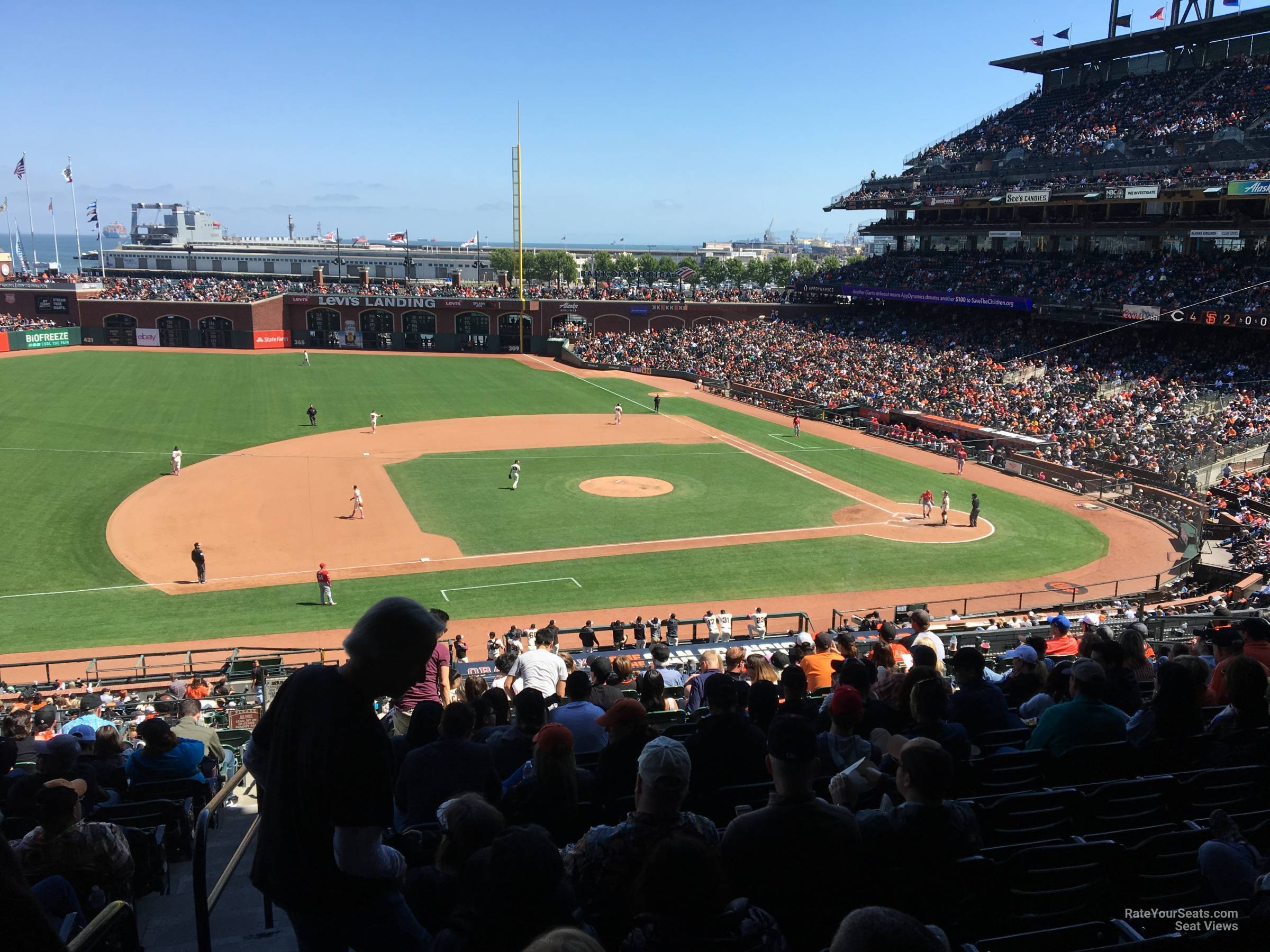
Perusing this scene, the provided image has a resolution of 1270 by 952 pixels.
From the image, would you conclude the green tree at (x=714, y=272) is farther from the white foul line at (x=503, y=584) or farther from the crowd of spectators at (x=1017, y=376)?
the white foul line at (x=503, y=584)

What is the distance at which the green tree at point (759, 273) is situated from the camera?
154 meters

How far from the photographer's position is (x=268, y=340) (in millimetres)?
79625

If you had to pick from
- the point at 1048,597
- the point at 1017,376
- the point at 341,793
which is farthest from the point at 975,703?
the point at 1017,376

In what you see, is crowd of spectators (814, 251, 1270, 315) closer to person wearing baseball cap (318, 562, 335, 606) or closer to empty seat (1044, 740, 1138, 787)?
person wearing baseball cap (318, 562, 335, 606)

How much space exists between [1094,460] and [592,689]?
36804 millimetres

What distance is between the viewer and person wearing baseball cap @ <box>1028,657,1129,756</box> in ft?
22.9

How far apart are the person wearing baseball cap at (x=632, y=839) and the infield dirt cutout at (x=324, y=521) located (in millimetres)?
24168

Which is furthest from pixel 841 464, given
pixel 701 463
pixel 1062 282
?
pixel 1062 282

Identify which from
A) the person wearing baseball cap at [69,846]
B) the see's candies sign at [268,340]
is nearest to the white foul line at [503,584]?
the person wearing baseball cap at [69,846]

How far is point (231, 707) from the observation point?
616 inches

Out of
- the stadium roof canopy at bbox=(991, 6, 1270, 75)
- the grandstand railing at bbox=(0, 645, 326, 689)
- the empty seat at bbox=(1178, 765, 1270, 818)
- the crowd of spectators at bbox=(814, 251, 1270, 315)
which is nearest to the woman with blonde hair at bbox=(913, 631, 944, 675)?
the empty seat at bbox=(1178, 765, 1270, 818)

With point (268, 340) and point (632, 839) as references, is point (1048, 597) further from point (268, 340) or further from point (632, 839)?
point (268, 340)

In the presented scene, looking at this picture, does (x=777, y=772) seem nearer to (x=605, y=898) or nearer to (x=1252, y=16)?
(x=605, y=898)

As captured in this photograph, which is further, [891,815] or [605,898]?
[891,815]
